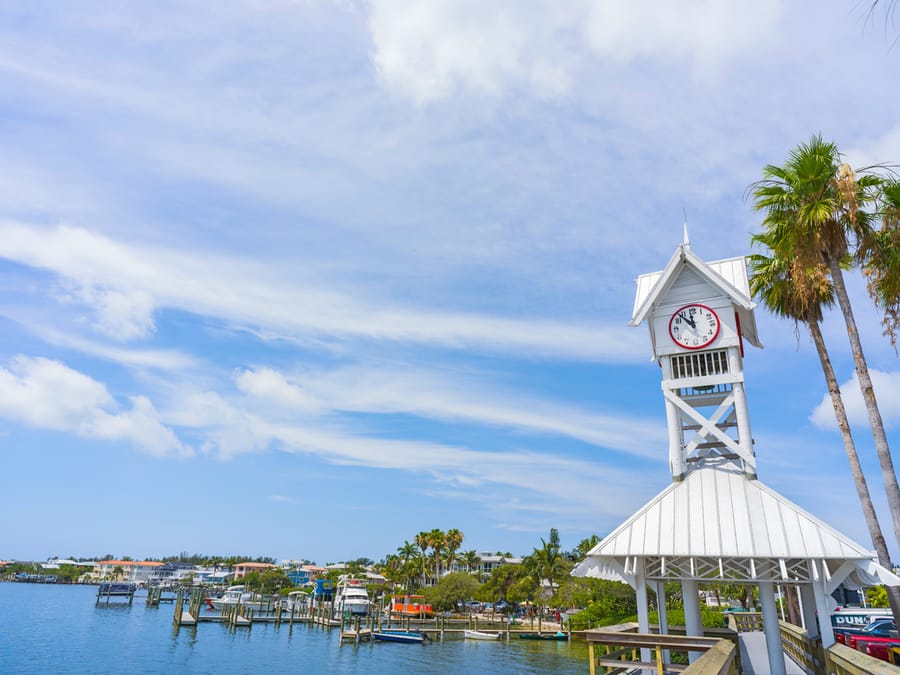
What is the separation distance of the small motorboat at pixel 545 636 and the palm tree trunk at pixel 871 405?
190 ft

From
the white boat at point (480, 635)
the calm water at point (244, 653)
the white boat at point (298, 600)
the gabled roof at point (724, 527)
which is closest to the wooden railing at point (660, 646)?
the gabled roof at point (724, 527)

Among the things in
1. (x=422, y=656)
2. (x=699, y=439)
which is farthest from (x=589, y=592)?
(x=699, y=439)

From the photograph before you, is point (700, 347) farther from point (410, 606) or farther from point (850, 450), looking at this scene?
point (410, 606)

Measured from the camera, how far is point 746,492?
1208cm

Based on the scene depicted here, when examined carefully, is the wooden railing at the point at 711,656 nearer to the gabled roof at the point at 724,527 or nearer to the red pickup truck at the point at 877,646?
the gabled roof at the point at 724,527

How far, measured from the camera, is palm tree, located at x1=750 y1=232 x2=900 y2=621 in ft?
59.6

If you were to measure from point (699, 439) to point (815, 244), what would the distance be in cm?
667

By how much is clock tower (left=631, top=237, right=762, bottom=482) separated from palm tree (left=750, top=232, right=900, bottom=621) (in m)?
4.93

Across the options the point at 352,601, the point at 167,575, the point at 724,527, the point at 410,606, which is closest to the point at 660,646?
the point at 724,527

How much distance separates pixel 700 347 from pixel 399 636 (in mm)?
59639

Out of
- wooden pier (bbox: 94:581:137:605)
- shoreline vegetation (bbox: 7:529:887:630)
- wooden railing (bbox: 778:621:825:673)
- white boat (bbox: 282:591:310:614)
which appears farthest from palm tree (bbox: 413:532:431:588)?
wooden railing (bbox: 778:621:825:673)

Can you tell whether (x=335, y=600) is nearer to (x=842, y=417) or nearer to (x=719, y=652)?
(x=842, y=417)

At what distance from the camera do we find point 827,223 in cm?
1534

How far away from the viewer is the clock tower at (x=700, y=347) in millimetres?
13422
